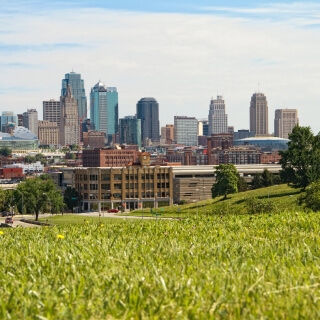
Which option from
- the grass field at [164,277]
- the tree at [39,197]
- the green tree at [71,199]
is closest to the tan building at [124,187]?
the green tree at [71,199]

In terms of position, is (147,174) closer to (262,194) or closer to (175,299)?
(262,194)

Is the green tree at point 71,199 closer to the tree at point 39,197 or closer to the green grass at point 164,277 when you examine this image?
the tree at point 39,197

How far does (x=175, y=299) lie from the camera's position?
58.1 ft

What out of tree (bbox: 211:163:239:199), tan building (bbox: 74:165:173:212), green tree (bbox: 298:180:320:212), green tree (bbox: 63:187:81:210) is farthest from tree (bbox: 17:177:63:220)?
green tree (bbox: 298:180:320:212)

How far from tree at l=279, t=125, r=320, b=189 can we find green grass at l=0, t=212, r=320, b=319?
7552cm

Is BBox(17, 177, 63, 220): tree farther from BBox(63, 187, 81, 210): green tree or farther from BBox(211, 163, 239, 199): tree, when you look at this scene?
BBox(63, 187, 81, 210): green tree

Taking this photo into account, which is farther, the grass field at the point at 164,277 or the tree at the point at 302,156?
the tree at the point at 302,156

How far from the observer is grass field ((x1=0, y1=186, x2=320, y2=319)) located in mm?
16859

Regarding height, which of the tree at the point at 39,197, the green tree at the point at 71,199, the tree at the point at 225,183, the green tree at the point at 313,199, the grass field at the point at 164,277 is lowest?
the green tree at the point at 71,199

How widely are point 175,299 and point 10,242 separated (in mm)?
12252

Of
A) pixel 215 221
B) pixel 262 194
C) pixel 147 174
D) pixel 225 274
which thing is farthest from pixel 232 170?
pixel 225 274

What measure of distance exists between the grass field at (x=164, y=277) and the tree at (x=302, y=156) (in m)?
75.4

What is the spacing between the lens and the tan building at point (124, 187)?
176 meters

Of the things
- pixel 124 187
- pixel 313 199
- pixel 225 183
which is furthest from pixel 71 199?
pixel 313 199
